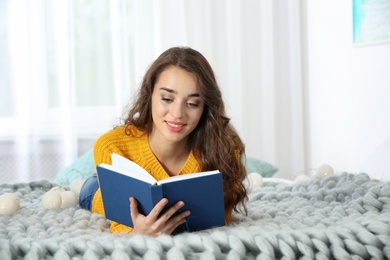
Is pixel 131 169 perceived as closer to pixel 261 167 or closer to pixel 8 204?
pixel 8 204

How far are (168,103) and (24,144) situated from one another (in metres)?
1.84

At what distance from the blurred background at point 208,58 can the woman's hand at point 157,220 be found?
1713 mm

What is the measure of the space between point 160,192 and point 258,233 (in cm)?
23

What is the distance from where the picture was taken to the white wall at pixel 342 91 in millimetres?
2930

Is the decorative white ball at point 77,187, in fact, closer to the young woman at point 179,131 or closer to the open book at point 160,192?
the young woman at point 179,131

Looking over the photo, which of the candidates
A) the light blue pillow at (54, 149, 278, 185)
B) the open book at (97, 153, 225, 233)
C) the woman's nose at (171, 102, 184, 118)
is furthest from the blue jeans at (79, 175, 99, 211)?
the light blue pillow at (54, 149, 278, 185)

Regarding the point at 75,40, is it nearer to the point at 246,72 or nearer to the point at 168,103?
the point at 246,72

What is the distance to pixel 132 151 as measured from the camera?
182 cm

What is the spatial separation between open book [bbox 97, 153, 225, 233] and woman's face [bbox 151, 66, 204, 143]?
0.17m

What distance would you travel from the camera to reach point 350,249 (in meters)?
1.35

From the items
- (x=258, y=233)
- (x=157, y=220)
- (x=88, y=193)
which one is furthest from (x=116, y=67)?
(x=258, y=233)

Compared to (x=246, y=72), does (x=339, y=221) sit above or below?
below

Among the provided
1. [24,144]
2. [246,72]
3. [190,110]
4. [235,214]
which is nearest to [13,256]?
[190,110]

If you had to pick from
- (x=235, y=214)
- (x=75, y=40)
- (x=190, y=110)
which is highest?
(x=75, y=40)
